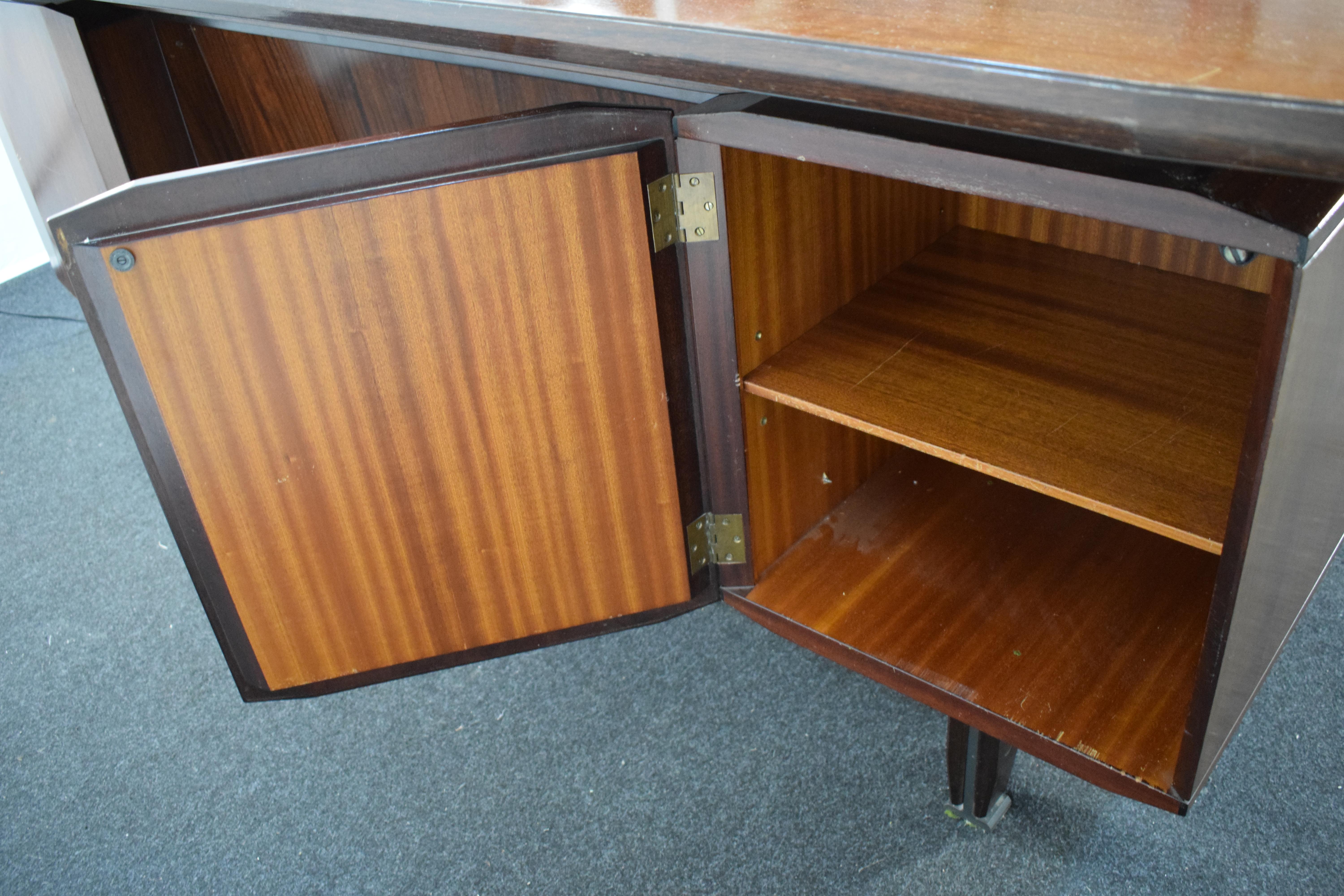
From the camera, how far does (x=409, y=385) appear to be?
2.57 feet

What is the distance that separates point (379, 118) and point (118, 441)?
981 millimetres

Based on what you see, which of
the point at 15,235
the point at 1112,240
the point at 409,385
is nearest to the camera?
the point at 409,385

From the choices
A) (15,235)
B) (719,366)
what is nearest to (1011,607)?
(719,366)

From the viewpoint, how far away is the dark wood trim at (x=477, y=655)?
2.97 ft

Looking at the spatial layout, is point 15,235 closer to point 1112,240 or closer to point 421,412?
point 421,412

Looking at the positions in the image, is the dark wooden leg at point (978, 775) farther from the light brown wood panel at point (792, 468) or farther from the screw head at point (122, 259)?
the screw head at point (122, 259)

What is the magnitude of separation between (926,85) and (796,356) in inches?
14.7

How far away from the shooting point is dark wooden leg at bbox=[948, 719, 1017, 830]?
3.52 ft

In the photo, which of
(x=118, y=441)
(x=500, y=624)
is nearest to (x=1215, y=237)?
(x=500, y=624)

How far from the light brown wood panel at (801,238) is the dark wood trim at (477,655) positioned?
0.79ft

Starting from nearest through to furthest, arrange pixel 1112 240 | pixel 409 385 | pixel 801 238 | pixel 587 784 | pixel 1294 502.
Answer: pixel 1294 502 < pixel 409 385 < pixel 801 238 < pixel 1112 240 < pixel 587 784

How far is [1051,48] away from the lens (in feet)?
1.77

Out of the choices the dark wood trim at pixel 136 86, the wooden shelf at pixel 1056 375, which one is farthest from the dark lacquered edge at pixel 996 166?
the dark wood trim at pixel 136 86

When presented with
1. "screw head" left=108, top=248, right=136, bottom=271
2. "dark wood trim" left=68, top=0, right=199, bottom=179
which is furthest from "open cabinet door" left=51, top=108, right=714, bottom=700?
"dark wood trim" left=68, top=0, right=199, bottom=179
